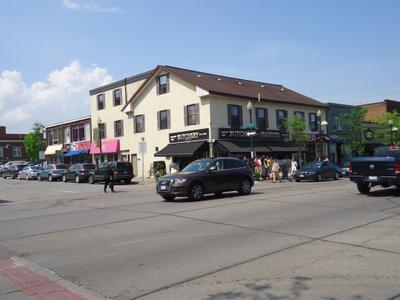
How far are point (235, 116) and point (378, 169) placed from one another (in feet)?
64.7

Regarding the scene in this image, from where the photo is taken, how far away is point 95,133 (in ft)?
156

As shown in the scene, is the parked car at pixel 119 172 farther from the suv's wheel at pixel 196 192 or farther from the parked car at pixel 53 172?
the suv's wheel at pixel 196 192

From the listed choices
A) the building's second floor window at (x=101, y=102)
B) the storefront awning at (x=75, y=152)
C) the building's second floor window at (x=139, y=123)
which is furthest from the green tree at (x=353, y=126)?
the storefront awning at (x=75, y=152)

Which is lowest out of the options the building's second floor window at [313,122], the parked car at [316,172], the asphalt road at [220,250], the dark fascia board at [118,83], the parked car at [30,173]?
the asphalt road at [220,250]

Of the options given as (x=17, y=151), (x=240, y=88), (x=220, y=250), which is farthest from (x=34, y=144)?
(x=220, y=250)

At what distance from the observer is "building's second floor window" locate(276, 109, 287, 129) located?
39812 millimetres

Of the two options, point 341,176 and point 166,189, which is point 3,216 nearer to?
point 166,189

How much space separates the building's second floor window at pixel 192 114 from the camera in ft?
117

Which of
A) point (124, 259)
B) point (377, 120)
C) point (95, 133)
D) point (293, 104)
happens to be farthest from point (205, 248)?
point (377, 120)

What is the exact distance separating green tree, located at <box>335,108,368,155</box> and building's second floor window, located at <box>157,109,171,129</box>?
55.3 ft

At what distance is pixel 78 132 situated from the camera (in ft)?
174

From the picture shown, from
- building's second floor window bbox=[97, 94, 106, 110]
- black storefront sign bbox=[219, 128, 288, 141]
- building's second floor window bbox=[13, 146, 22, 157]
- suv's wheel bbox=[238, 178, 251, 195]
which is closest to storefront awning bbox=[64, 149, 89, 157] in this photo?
building's second floor window bbox=[97, 94, 106, 110]

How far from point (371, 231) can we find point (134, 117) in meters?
34.6

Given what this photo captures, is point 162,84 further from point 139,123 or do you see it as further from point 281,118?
point 281,118
